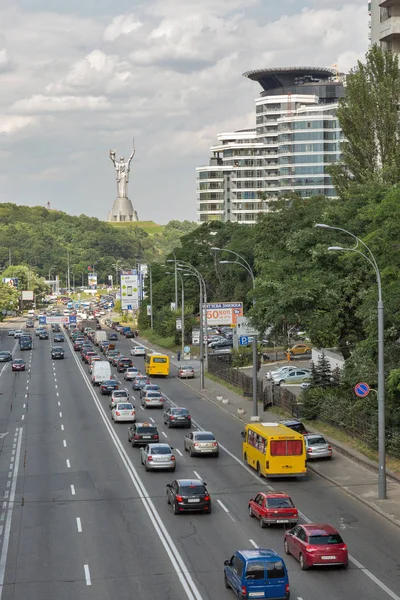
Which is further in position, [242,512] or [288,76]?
[288,76]

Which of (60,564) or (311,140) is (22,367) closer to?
(60,564)


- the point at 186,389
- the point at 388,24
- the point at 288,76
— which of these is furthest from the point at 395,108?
the point at 288,76

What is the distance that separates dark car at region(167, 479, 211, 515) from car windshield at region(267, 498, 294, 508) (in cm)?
286

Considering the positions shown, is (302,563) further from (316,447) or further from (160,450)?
(316,447)

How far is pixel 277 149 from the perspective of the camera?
592 feet

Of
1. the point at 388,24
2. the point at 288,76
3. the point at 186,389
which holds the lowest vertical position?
the point at 186,389

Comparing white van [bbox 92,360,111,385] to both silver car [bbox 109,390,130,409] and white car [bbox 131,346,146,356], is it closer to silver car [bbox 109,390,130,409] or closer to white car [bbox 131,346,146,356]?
silver car [bbox 109,390,130,409]

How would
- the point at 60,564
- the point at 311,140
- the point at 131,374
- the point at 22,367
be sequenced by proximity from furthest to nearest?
the point at 311,140, the point at 22,367, the point at 131,374, the point at 60,564

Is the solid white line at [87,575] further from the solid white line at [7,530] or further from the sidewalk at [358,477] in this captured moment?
the sidewalk at [358,477]

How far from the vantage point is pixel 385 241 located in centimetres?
4506

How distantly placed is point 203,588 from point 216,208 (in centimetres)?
17325

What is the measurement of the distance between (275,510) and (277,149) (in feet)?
504

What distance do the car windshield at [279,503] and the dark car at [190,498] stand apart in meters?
2.86

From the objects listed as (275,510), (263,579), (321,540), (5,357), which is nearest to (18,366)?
(5,357)
